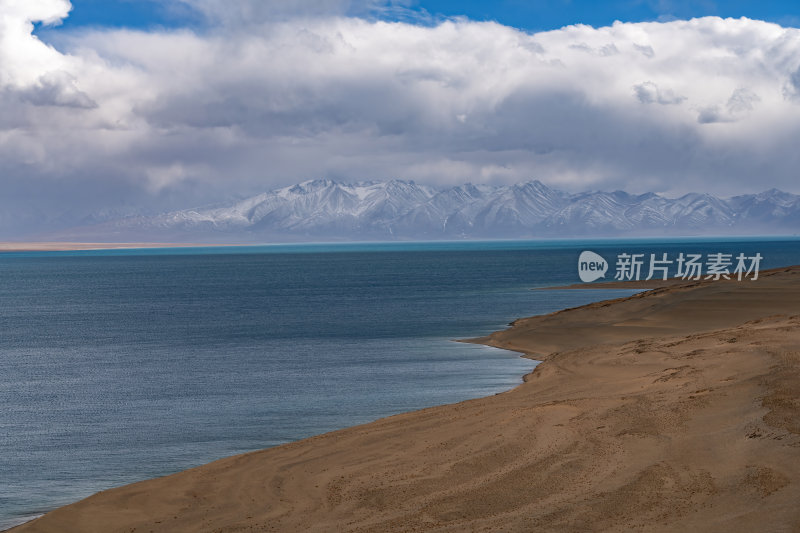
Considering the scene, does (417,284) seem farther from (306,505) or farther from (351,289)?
(306,505)

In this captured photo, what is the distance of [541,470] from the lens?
17.6 meters

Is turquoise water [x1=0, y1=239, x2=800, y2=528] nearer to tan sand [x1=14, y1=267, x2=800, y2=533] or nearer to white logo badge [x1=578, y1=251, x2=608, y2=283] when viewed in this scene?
→ tan sand [x1=14, y1=267, x2=800, y2=533]

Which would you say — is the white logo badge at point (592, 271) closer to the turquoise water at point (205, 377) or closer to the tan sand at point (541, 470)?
the turquoise water at point (205, 377)

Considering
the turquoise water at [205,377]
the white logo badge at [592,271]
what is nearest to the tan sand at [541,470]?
the turquoise water at [205,377]

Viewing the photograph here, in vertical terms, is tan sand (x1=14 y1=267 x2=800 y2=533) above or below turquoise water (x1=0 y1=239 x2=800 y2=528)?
above

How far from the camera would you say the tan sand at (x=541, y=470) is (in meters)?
14.8

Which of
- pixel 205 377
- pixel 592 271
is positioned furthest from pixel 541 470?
pixel 592 271

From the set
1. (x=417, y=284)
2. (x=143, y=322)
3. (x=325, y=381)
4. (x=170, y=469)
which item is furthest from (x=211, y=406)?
(x=417, y=284)

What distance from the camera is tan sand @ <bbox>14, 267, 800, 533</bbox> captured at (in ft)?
48.6

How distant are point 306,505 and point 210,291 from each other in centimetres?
9894

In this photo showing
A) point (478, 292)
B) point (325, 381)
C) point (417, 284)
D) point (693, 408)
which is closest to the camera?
point (693, 408)

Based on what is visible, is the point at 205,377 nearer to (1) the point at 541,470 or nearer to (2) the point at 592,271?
(1) the point at 541,470

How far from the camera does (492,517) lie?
49.9 ft

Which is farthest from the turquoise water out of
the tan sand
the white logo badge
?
the white logo badge
